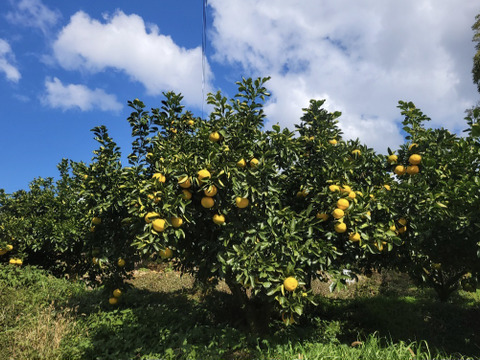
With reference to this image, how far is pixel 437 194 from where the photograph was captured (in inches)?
155

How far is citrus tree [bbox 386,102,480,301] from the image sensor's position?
12.7ft

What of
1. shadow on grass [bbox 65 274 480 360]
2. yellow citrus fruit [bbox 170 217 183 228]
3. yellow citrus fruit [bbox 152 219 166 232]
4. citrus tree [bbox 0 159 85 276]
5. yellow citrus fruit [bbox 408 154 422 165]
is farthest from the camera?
citrus tree [bbox 0 159 85 276]

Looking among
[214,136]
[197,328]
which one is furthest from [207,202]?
[197,328]

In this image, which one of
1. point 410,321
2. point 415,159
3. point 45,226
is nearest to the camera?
point 415,159

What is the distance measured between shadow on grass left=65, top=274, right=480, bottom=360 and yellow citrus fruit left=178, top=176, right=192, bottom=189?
6.37 ft

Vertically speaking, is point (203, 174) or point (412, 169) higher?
point (412, 169)

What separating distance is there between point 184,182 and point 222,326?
273 centimetres

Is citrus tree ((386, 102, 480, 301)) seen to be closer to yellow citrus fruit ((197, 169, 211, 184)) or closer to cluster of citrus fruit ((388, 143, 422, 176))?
cluster of citrus fruit ((388, 143, 422, 176))

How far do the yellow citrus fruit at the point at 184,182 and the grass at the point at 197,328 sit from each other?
1.94 meters

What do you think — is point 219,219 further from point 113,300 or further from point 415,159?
point 113,300

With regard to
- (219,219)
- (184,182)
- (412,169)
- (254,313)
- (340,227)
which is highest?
(412,169)

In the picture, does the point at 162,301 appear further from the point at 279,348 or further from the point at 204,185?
the point at 204,185

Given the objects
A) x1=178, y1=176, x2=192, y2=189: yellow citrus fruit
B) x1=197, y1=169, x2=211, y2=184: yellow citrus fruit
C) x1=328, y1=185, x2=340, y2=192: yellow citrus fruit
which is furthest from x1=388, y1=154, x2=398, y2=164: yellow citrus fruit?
x1=178, y1=176, x2=192, y2=189: yellow citrus fruit

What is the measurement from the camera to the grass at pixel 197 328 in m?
3.82
